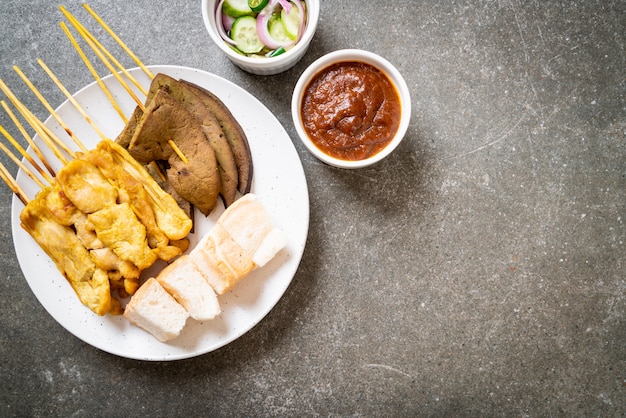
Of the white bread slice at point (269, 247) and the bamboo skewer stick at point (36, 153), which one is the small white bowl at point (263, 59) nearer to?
the white bread slice at point (269, 247)

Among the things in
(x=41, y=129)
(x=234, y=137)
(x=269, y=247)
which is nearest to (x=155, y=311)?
(x=269, y=247)

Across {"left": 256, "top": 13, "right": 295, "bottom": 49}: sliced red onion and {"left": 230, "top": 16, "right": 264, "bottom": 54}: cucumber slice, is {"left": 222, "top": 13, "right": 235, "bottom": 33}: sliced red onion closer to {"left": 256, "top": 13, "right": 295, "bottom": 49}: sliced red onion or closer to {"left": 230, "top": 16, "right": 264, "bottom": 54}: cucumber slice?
{"left": 230, "top": 16, "right": 264, "bottom": 54}: cucumber slice

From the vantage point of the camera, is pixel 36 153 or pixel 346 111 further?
pixel 36 153

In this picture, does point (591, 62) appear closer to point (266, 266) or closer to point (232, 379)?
point (266, 266)

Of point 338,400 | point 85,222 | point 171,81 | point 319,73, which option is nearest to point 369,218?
point 319,73

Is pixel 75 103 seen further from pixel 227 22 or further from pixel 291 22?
pixel 291 22

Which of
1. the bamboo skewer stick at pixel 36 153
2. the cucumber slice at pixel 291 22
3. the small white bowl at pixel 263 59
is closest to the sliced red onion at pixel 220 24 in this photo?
the small white bowl at pixel 263 59
